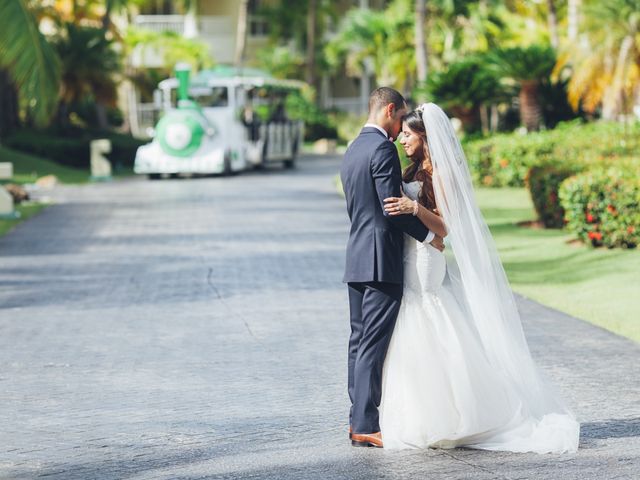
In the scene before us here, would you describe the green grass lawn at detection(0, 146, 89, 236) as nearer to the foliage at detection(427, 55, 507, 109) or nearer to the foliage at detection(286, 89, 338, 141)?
the foliage at detection(427, 55, 507, 109)

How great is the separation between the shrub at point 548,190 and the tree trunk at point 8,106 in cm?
2249

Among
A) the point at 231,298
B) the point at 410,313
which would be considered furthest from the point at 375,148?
the point at 231,298

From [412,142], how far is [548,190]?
1244 cm

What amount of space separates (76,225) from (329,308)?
9903mm

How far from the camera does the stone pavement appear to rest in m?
6.55

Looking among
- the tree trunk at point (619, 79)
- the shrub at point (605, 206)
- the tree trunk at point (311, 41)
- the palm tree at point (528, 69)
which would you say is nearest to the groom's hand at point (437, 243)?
the shrub at point (605, 206)

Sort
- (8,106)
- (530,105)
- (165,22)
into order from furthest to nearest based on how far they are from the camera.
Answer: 1. (165,22)
2. (8,106)
3. (530,105)

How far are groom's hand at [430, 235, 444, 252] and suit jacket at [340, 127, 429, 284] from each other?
0.36 ft

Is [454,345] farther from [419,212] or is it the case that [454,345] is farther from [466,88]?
[466,88]

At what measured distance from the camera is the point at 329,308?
1199cm

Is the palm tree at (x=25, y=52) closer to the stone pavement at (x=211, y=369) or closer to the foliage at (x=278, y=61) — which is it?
the stone pavement at (x=211, y=369)

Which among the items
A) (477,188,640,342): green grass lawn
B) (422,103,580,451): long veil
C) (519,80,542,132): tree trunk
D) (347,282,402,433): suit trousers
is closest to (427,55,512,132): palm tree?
(519,80,542,132): tree trunk

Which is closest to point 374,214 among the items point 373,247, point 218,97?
point 373,247

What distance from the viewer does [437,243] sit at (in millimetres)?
6875
